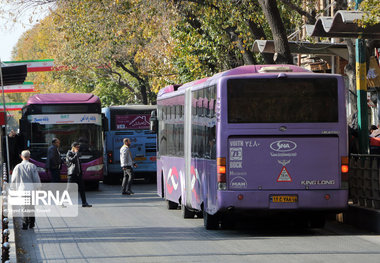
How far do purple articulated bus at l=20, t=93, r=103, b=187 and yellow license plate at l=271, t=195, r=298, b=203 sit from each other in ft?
51.5

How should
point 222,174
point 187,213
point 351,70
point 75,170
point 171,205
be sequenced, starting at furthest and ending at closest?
point 75,170
point 171,205
point 351,70
point 187,213
point 222,174

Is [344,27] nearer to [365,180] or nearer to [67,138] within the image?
[365,180]

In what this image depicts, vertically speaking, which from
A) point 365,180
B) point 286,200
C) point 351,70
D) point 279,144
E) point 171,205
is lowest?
point 171,205

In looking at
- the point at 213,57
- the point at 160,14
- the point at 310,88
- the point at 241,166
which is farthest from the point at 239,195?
the point at 213,57

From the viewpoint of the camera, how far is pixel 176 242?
14617 mm

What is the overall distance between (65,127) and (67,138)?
36 cm

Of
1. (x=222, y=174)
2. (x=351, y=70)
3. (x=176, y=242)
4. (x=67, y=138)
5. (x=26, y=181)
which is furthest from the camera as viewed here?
(x=67, y=138)

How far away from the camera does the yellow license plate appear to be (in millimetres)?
15406

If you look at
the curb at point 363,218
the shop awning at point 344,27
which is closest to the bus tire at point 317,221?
the curb at point 363,218

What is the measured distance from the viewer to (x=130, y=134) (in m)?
36.1

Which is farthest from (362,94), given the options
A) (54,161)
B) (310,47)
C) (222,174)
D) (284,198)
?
(54,161)

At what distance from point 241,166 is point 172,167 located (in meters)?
5.50

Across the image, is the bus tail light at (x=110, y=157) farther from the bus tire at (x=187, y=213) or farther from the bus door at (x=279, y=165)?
the bus door at (x=279, y=165)

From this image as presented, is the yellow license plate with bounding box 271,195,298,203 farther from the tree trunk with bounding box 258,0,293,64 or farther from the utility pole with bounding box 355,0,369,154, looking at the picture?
the tree trunk with bounding box 258,0,293,64
